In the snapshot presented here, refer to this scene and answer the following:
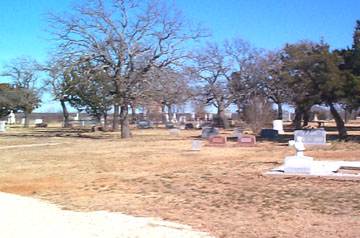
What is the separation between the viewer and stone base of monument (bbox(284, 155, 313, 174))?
12.2 metres

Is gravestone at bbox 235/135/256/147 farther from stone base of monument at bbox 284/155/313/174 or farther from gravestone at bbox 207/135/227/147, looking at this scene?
stone base of monument at bbox 284/155/313/174

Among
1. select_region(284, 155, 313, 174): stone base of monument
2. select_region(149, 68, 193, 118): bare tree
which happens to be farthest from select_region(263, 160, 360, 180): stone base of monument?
select_region(149, 68, 193, 118): bare tree

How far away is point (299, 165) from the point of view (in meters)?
12.3

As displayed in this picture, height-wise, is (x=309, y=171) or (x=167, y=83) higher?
(x=167, y=83)

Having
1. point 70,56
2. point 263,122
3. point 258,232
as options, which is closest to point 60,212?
point 258,232

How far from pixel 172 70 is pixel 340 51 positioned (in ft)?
39.4

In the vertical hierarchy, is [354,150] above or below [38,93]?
below

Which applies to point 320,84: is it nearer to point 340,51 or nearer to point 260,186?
point 340,51

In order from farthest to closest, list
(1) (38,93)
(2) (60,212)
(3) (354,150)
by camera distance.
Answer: (1) (38,93), (3) (354,150), (2) (60,212)

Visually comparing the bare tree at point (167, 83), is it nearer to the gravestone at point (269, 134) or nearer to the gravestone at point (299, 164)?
the gravestone at point (269, 134)

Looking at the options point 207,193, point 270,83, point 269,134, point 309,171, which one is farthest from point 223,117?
point 207,193

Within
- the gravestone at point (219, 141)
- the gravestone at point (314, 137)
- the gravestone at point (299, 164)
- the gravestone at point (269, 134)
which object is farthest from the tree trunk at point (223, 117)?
the gravestone at point (299, 164)

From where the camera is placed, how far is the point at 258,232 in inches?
267

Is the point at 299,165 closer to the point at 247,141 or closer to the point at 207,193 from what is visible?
the point at 207,193
